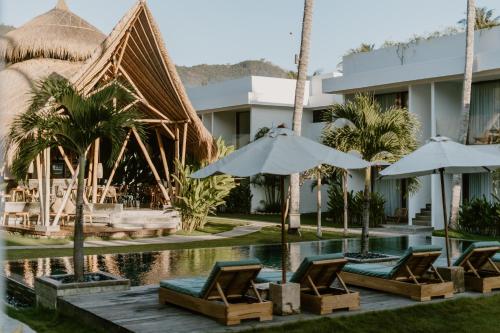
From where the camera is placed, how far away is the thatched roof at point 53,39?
84.4 feet

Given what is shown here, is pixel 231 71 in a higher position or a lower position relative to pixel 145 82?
higher

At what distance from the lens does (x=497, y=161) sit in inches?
388

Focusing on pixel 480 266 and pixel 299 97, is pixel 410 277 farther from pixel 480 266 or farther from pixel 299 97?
pixel 299 97

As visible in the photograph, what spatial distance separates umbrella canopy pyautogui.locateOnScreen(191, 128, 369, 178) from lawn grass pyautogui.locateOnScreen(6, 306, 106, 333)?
8.05ft

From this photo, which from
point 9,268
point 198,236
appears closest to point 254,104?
point 198,236

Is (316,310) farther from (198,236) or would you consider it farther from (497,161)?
(198,236)

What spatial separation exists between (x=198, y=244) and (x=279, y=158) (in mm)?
9221

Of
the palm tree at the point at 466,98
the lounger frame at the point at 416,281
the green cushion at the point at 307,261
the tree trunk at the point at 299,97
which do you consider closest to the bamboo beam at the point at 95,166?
the tree trunk at the point at 299,97

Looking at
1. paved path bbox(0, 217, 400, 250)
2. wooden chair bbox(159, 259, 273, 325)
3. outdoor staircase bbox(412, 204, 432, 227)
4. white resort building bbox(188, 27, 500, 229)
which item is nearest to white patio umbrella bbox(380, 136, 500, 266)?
wooden chair bbox(159, 259, 273, 325)

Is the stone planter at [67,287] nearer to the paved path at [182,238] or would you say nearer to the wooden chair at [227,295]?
the wooden chair at [227,295]

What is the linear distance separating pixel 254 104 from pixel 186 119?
9.97m

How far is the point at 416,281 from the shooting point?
8594 mm

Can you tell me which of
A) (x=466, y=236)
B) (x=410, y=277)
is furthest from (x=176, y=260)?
(x=466, y=236)

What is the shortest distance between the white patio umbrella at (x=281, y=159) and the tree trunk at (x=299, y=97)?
428 inches
